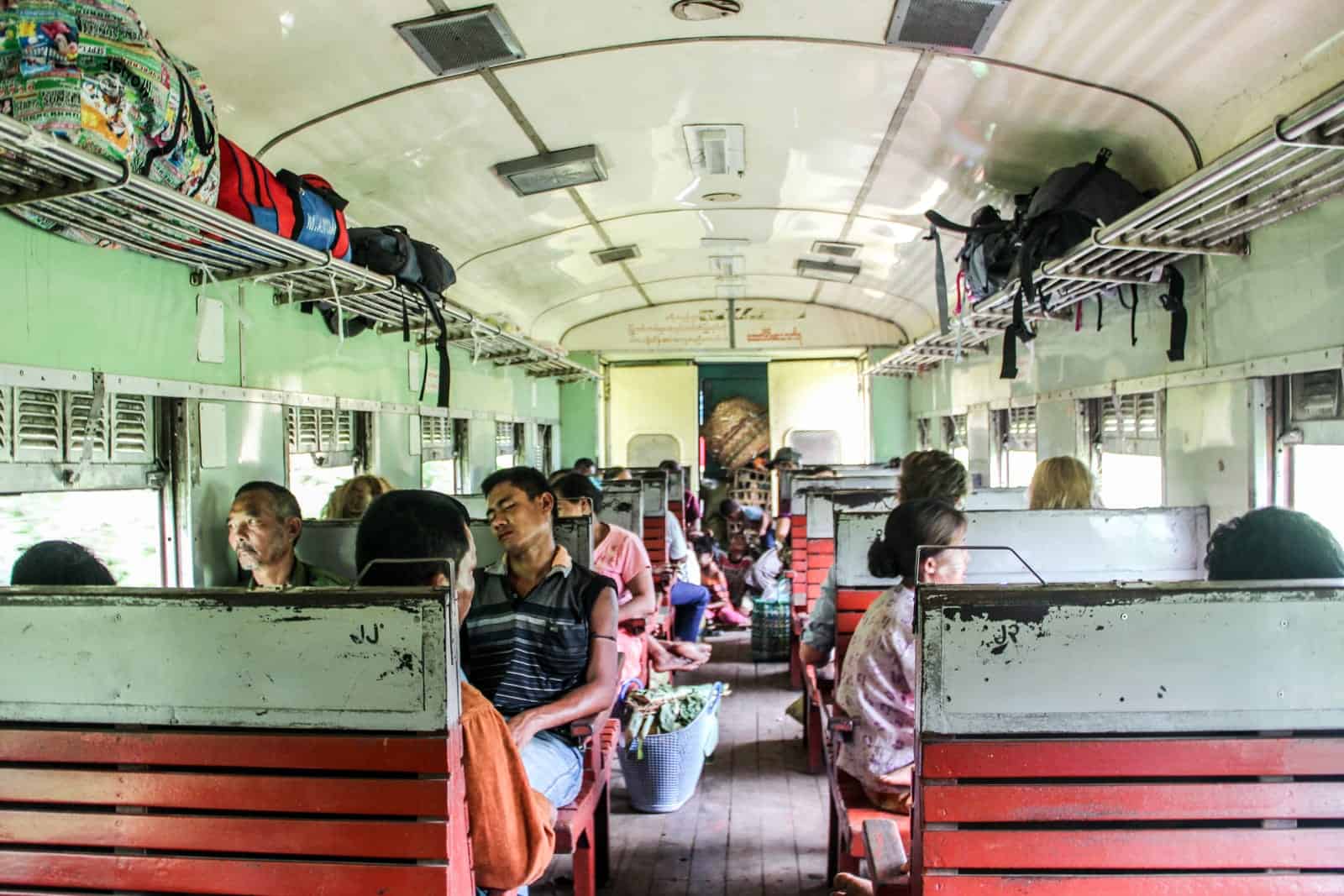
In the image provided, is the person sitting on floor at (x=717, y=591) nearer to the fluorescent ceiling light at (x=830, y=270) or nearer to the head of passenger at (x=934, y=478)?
the fluorescent ceiling light at (x=830, y=270)

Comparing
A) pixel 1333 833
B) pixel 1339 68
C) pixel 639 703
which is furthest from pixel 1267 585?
pixel 639 703

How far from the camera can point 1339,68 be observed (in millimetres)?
3180

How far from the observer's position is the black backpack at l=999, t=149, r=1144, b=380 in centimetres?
465

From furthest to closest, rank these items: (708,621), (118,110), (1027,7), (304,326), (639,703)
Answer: (708,621) < (304,326) < (639,703) < (1027,7) < (118,110)

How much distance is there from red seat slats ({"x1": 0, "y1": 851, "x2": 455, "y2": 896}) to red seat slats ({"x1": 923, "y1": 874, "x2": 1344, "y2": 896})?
107 cm

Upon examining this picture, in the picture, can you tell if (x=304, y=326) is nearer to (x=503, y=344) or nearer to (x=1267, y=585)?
(x=503, y=344)

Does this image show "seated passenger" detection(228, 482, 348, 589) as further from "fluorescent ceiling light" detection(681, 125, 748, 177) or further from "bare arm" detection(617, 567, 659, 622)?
"fluorescent ceiling light" detection(681, 125, 748, 177)

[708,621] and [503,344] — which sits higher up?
[503,344]

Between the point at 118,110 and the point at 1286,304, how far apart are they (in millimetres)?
4281

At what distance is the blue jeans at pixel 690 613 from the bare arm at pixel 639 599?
293 centimetres

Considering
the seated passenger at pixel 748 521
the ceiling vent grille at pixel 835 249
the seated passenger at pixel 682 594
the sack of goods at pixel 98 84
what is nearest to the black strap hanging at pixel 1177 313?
the ceiling vent grille at pixel 835 249

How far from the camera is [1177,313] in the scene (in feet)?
15.6

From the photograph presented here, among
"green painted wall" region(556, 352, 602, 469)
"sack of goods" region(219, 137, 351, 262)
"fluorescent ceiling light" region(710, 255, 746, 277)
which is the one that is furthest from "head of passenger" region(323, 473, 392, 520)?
"green painted wall" region(556, 352, 602, 469)

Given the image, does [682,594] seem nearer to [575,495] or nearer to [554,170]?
[575,495]
